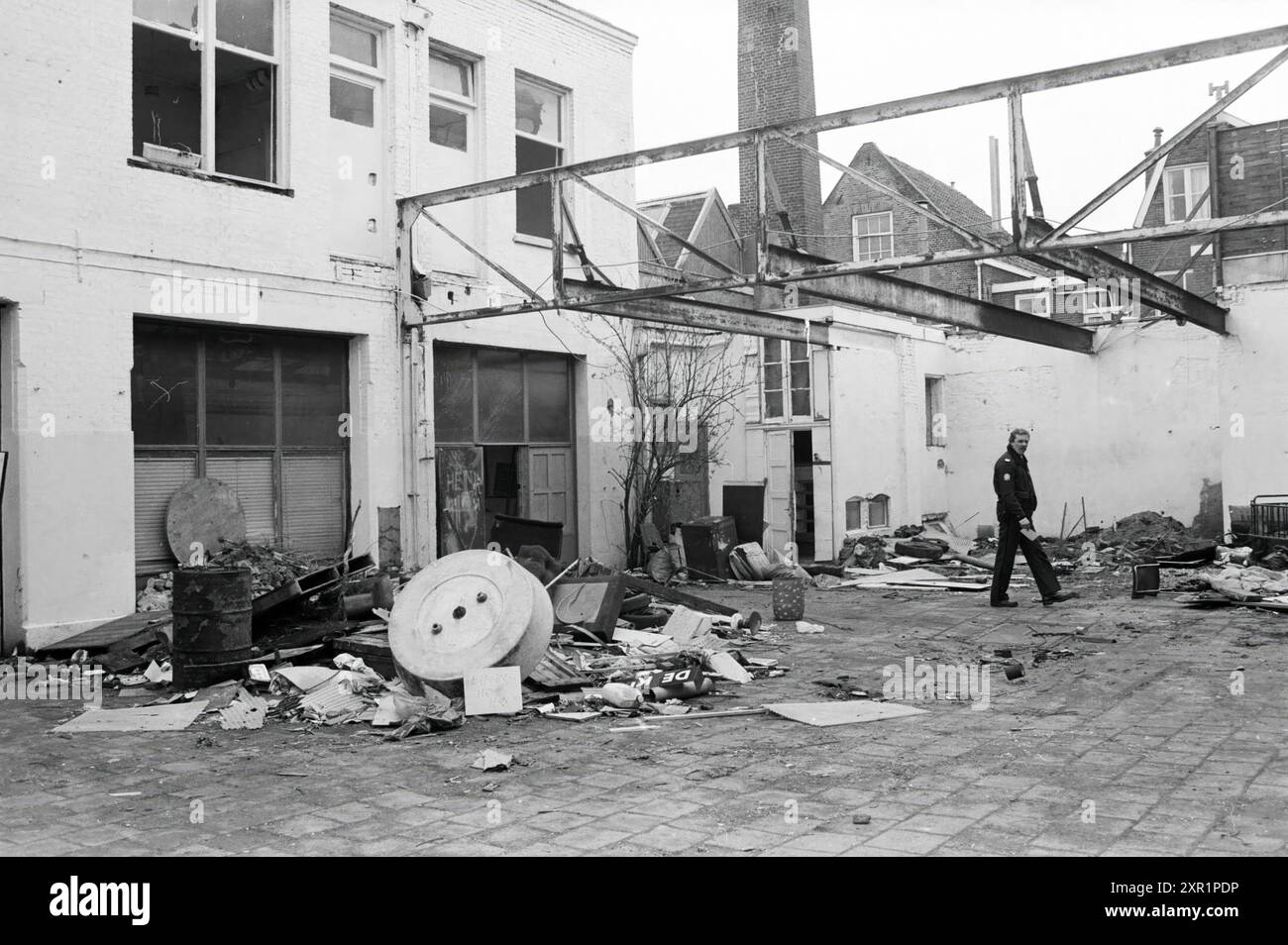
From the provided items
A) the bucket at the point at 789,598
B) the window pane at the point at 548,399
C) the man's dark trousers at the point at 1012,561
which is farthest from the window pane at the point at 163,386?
the man's dark trousers at the point at 1012,561

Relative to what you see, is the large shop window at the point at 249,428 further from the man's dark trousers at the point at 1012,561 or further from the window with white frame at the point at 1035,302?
the window with white frame at the point at 1035,302

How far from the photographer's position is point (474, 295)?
1475 cm

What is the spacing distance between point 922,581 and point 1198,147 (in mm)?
18098

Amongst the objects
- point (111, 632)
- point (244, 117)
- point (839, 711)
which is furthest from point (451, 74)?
point (839, 711)

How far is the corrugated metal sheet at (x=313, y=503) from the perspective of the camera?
41.4 ft

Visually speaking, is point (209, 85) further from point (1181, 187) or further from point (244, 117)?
point (1181, 187)

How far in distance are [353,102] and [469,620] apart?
790 cm

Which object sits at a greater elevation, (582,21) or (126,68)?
(582,21)

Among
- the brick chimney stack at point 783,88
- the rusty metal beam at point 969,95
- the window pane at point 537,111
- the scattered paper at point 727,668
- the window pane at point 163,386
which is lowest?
the scattered paper at point 727,668

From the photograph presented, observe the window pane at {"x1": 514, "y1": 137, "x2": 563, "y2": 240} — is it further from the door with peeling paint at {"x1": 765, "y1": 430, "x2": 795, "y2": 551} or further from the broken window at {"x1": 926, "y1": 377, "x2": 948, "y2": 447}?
the broken window at {"x1": 926, "y1": 377, "x2": 948, "y2": 447}

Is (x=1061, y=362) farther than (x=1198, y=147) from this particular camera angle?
No

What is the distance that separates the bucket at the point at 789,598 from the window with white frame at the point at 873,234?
2000 cm
